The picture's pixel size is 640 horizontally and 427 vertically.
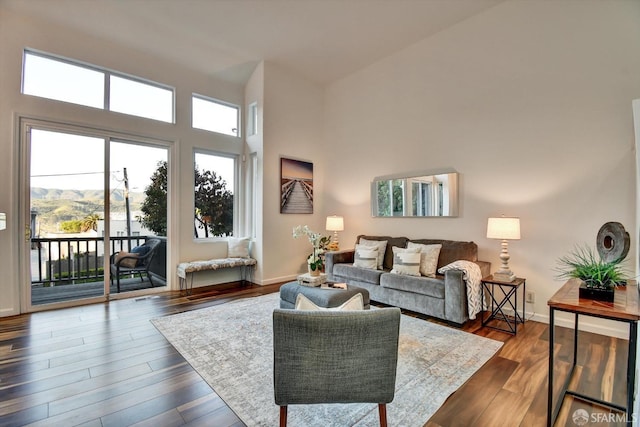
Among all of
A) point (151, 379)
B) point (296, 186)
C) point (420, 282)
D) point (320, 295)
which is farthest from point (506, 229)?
point (151, 379)

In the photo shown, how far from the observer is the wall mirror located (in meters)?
4.21

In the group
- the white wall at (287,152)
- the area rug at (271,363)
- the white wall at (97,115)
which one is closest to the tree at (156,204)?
the white wall at (97,115)

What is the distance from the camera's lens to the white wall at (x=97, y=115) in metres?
3.53

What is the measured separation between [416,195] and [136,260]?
14.6 feet

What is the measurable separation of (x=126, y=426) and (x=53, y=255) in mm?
3362

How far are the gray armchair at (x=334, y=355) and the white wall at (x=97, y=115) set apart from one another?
13.2ft

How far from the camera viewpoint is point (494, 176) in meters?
3.85

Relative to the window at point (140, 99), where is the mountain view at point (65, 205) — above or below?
below

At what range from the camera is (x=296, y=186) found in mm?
5723

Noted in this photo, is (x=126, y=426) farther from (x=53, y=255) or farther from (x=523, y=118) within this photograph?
(x=523, y=118)

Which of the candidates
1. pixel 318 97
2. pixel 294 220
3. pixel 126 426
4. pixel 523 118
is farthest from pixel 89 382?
pixel 318 97

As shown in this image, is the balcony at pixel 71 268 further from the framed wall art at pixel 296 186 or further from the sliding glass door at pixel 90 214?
the framed wall art at pixel 296 186

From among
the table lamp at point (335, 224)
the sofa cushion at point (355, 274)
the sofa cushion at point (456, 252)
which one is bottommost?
the sofa cushion at point (355, 274)

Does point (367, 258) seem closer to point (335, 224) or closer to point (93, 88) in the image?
point (335, 224)
